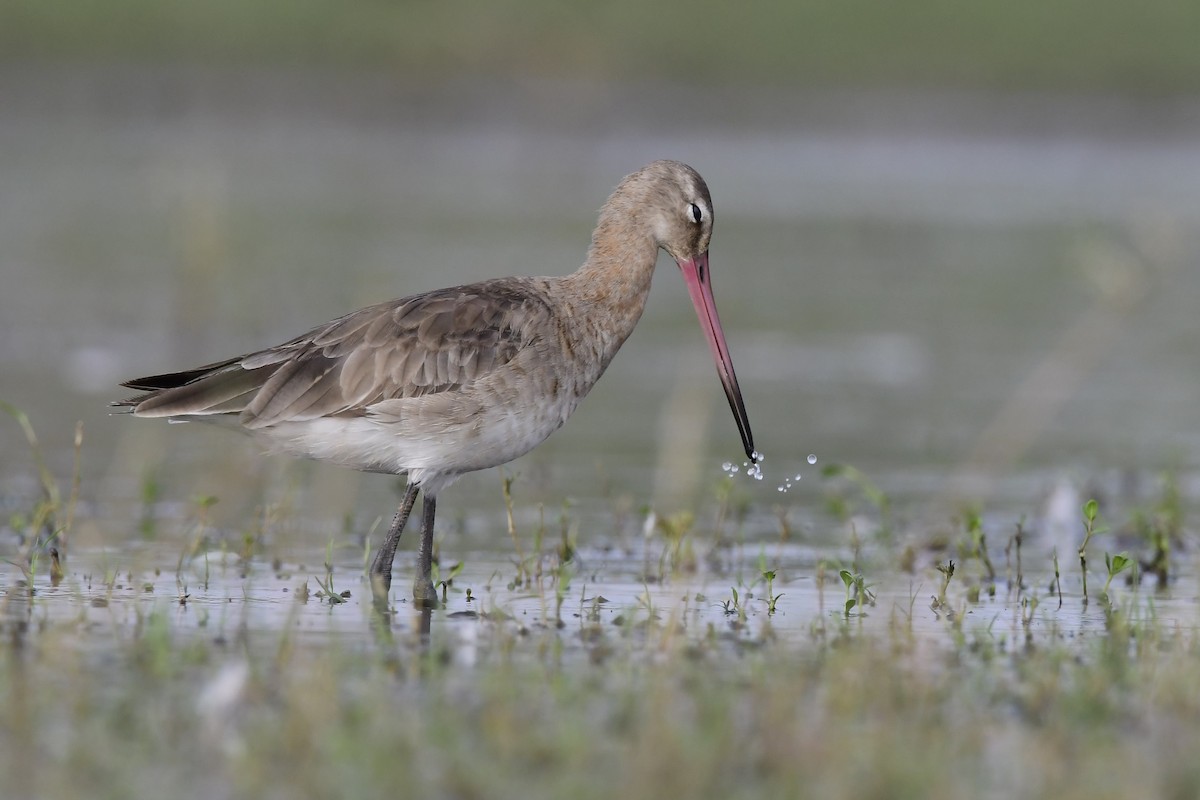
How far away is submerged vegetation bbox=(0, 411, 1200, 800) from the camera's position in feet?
14.7

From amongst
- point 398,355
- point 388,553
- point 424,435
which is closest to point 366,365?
point 398,355

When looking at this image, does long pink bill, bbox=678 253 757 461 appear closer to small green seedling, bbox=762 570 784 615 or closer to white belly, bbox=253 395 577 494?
white belly, bbox=253 395 577 494

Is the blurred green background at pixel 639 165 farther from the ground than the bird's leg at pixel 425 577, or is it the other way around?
the blurred green background at pixel 639 165

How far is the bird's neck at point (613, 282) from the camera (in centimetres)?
746

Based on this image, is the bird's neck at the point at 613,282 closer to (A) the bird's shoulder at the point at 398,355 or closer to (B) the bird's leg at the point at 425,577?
(A) the bird's shoulder at the point at 398,355

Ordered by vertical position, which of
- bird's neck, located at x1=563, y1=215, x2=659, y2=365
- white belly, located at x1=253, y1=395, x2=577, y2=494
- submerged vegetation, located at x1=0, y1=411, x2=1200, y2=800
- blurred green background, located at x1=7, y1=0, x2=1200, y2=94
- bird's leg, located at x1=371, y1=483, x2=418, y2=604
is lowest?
submerged vegetation, located at x1=0, y1=411, x2=1200, y2=800

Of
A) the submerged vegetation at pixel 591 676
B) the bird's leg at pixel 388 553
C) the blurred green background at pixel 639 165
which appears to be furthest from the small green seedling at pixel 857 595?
the blurred green background at pixel 639 165

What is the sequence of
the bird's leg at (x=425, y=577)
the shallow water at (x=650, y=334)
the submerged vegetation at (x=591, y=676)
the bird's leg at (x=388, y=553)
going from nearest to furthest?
the submerged vegetation at (x=591, y=676), the bird's leg at (x=425, y=577), the bird's leg at (x=388, y=553), the shallow water at (x=650, y=334)

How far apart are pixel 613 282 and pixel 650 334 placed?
7.83 meters

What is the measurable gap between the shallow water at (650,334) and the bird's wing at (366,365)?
58cm

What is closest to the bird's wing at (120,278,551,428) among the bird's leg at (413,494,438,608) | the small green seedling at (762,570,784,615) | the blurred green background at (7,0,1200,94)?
the bird's leg at (413,494,438,608)

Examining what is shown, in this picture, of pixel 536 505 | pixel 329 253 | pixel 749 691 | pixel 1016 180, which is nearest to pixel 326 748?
pixel 749 691

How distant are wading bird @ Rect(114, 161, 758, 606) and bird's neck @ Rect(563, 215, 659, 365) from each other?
5 centimetres

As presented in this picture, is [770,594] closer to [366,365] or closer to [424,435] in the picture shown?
[424,435]
